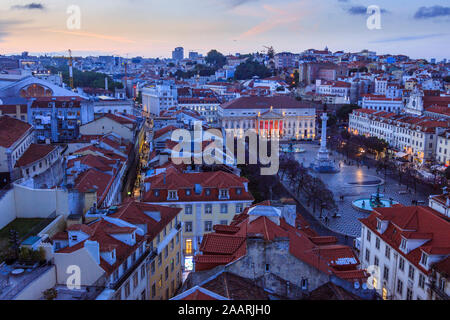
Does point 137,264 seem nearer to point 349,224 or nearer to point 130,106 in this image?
point 349,224

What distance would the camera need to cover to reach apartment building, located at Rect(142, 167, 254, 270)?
21.1 m

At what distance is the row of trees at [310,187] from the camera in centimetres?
3200

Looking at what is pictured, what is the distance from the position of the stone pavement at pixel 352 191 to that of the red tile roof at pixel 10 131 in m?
19.3

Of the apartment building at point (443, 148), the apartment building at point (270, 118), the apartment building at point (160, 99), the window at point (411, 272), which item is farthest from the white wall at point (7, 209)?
the apartment building at point (270, 118)

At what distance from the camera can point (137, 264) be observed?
12.6 meters

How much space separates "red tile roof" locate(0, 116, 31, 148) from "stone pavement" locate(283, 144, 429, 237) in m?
19.3

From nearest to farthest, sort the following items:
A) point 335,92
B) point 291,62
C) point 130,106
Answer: point 130,106 < point 335,92 < point 291,62

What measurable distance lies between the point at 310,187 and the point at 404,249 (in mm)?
17621

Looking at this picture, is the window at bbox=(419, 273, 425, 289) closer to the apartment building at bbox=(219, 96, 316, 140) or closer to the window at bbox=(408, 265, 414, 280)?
the window at bbox=(408, 265, 414, 280)

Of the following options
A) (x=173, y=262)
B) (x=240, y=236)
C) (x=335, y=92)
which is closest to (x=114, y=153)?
(x=173, y=262)

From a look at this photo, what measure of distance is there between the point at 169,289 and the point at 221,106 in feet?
212

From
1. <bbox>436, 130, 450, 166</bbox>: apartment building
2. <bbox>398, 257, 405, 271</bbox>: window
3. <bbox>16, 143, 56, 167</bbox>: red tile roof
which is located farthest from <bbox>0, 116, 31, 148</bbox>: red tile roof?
<bbox>436, 130, 450, 166</bbox>: apartment building

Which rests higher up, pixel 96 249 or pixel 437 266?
pixel 96 249

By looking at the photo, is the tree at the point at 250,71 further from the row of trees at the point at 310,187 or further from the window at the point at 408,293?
the window at the point at 408,293
